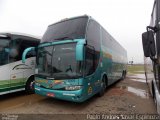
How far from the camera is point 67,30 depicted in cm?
620

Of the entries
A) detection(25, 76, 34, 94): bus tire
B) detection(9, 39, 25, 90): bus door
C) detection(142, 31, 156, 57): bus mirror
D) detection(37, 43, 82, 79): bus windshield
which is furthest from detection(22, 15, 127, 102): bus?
detection(142, 31, 156, 57): bus mirror

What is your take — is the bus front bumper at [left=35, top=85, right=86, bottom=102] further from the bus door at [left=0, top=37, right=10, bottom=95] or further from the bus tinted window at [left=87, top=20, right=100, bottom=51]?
the bus door at [left=0, top=37, right=10, bottom=95]

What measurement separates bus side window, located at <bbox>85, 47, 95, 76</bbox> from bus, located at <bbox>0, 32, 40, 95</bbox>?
12.4ft

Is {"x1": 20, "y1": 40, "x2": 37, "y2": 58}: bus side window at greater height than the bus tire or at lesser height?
greater

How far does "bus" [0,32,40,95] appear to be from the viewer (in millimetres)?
6757

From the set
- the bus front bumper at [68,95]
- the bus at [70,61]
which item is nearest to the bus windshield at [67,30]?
the bus at [70,61]

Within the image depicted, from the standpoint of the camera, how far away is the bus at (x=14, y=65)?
6757 mm

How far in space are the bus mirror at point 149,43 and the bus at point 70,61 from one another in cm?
213

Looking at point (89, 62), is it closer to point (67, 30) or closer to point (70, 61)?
point (70, 61)

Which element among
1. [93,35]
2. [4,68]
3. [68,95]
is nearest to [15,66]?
[4,68]

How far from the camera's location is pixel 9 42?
7.12 meters

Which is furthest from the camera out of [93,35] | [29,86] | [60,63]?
[29,86]

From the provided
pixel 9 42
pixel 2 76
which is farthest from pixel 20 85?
pixel 9 42

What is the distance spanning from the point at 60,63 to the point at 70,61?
0.42 meters
